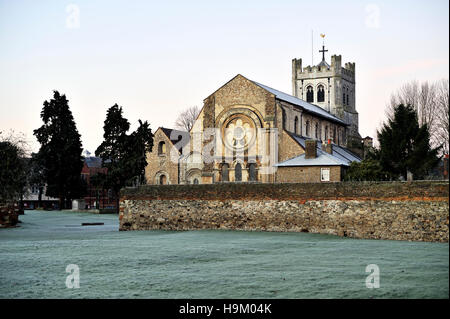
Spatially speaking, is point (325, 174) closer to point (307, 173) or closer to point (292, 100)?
point (307, 173)

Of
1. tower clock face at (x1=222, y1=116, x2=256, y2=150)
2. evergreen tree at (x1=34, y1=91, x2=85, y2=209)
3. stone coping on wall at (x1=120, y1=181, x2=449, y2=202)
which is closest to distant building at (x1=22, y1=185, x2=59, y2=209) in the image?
evergreen tree at (x1=34, y1=91, x2=85, y2=209)

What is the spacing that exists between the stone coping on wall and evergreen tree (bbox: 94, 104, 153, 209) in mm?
21815

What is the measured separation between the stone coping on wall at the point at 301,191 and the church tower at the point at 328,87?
46.1 meters

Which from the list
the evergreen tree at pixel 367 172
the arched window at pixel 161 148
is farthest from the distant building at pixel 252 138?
the arched window at pixel 161 148

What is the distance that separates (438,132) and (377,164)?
12433 millimetres

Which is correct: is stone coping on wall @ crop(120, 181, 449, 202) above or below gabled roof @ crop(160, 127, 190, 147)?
below

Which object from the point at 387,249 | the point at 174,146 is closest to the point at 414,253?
the point at 387,249

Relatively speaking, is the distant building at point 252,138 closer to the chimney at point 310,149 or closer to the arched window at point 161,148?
the chimney at point 310,149

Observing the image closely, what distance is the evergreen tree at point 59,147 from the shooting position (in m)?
65.4

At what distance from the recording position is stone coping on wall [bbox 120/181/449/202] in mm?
27406

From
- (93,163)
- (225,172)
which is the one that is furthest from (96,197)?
(225,172)

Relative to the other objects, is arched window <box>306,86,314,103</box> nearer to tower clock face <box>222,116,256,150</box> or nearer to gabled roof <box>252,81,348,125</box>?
gabled roof <box>252,81,348,125</box>

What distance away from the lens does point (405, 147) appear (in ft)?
132

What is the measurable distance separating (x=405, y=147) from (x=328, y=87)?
1559 inches
